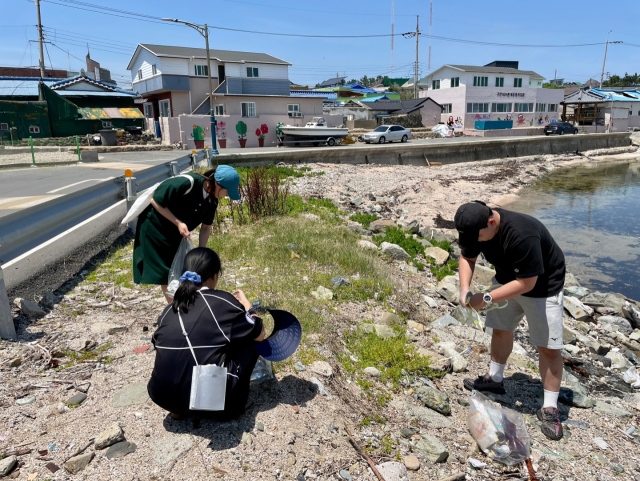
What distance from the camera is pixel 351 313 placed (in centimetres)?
484

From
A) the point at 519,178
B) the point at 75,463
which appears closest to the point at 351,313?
the point at 75,463

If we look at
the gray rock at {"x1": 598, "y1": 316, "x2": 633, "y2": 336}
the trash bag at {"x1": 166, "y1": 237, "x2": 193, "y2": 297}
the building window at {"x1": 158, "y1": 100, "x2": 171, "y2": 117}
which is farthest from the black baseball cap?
the building window at {"x1": 158, "y1": 100, "x2": 171, "y2": 117}

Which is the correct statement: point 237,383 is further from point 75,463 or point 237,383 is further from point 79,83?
point 79,83

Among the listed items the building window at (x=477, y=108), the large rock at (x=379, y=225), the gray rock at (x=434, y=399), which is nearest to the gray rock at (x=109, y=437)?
the gray rock at (x=434, y=399)

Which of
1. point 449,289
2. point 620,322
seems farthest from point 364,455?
point 620,322

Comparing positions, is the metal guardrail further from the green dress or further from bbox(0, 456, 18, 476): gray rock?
bbox(0, 456, 18, 476): gray rock

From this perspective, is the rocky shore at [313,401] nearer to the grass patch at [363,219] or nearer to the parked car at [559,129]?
the grass patch at [363,219]

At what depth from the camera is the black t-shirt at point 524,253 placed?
297cm

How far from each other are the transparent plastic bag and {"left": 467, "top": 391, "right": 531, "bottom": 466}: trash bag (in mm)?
1473

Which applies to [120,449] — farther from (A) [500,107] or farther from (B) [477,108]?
(A) [500,107]

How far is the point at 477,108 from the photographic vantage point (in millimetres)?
46719

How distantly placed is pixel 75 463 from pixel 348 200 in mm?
12346

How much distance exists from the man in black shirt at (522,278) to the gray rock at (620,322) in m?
3.81

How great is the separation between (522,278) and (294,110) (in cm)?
3265
